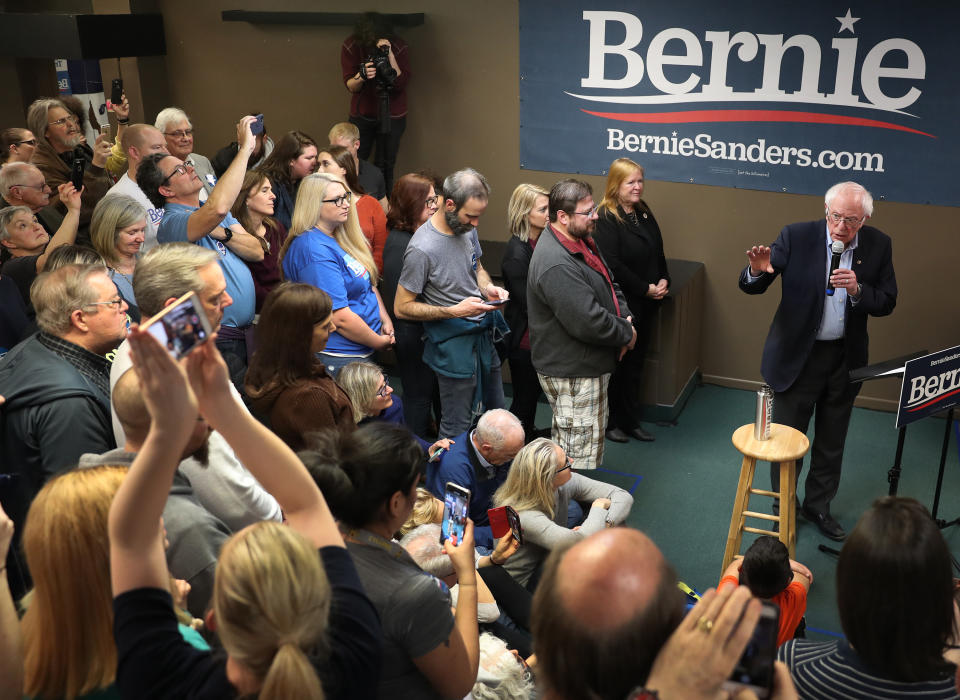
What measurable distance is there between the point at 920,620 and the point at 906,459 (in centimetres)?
337

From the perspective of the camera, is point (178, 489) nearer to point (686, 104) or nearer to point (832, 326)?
point (832, 326)

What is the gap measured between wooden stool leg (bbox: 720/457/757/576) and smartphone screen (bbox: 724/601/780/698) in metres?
2.43

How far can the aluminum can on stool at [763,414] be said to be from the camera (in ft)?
11.2

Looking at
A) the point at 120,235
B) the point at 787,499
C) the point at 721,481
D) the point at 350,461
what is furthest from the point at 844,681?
the point at 721,481

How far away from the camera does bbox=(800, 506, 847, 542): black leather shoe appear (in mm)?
3879

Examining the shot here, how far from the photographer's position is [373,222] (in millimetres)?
4598

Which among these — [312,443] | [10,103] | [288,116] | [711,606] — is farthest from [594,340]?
[10,103]

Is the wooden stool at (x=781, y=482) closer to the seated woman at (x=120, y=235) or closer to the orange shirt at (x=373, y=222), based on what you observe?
the orange shirt at (x=373, y=222)

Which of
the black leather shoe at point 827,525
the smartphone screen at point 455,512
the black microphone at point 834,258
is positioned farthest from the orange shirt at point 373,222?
the smartphone screen at point 455,512

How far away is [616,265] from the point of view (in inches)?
178

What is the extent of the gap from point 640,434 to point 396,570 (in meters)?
3.25

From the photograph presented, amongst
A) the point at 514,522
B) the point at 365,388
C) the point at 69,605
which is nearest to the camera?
the point at 69,605

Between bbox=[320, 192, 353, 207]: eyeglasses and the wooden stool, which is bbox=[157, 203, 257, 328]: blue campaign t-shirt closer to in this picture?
bbox=[320, 192, 353, 207]: eyeglasses

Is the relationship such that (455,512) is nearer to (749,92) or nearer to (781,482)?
(781,482)
